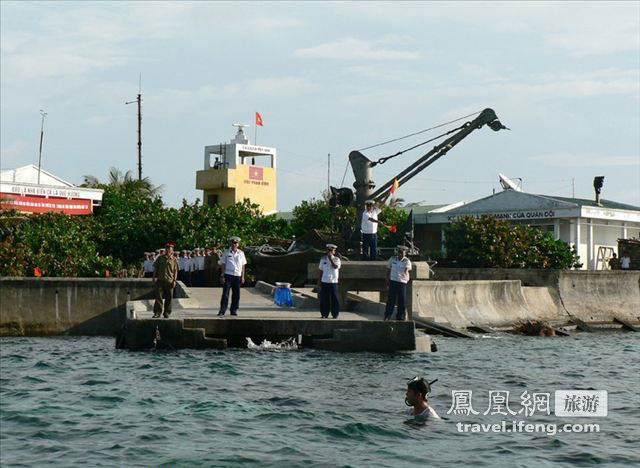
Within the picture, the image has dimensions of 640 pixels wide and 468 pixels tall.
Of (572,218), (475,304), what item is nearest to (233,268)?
(475,304)

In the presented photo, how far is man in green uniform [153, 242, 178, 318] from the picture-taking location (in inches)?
814

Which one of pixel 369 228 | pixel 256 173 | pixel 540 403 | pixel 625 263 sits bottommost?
pixel 540 403

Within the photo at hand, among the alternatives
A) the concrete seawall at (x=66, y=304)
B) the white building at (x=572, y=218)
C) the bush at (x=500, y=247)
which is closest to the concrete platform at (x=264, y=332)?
the concrete seawall at (x=66, y=304)

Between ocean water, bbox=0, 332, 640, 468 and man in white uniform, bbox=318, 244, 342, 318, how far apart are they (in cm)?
146

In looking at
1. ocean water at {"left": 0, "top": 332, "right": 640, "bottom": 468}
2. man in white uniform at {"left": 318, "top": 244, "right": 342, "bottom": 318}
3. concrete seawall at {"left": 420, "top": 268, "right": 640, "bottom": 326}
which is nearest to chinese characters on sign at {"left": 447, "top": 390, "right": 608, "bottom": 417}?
ocean water at {"left": 0, "top": 332, "right": 640, "bottom": 468}

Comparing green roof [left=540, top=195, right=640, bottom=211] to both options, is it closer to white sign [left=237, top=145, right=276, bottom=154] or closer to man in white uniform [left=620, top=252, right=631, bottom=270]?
man in white uniform [left=620, top=252, right=631, bottom=270]

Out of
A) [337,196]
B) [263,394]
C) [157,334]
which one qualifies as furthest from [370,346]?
[337,196]

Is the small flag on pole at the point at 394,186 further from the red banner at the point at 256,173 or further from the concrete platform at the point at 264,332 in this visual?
the red banner at the point at 256,173

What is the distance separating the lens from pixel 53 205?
5934cm

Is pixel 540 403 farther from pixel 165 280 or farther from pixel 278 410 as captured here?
pixel 165 280

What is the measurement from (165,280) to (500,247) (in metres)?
24.7

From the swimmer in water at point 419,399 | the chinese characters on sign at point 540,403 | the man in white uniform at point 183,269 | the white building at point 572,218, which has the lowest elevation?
the chinese characters on sign at point 540,403

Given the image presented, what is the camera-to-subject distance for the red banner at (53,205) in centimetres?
5803

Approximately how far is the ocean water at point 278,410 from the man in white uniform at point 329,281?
1.46 meters
